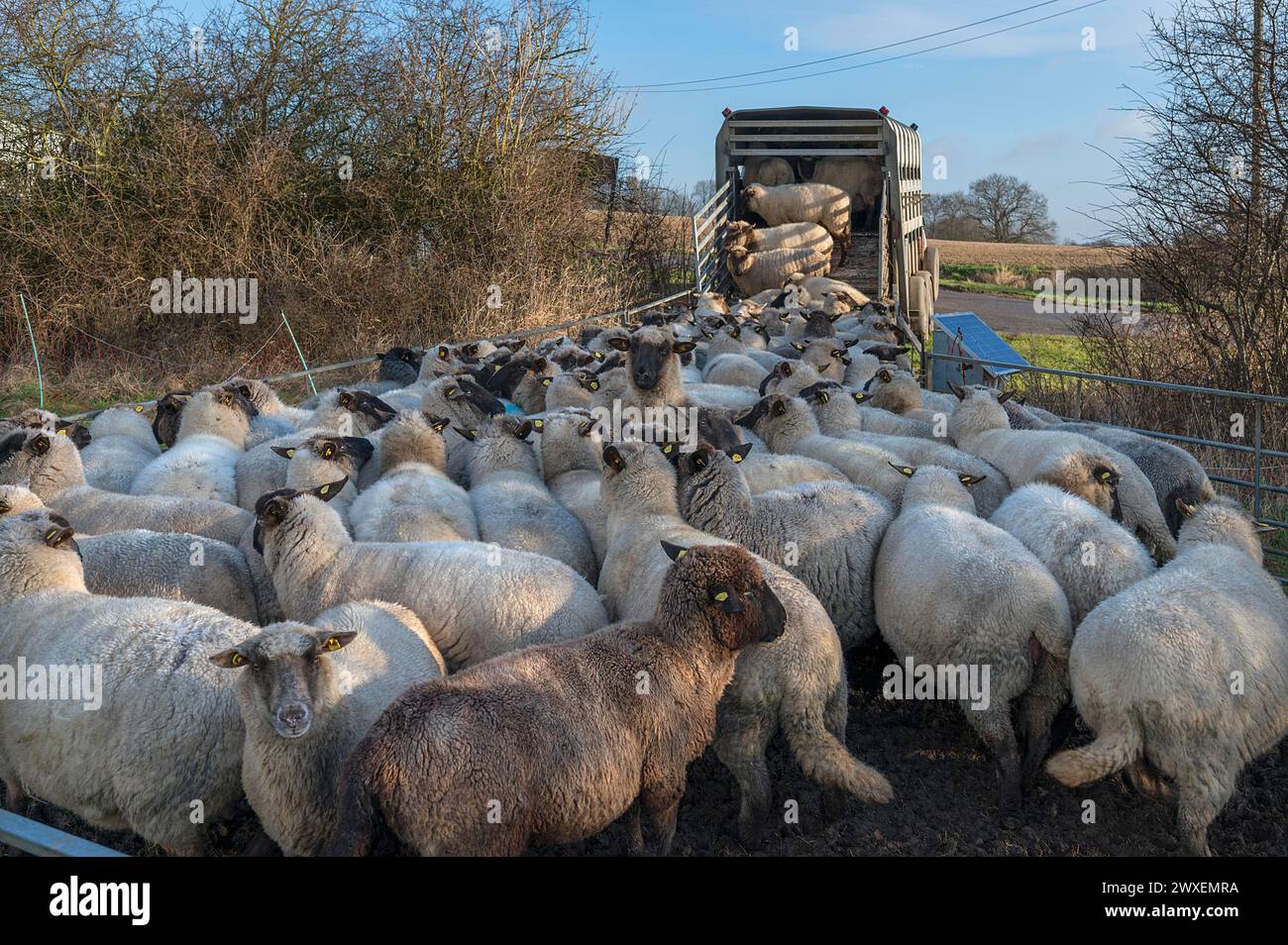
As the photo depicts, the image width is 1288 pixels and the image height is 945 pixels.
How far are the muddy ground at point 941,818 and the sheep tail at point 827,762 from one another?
27cm

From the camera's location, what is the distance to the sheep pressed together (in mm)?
3752

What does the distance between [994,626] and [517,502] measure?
2980 millimetres

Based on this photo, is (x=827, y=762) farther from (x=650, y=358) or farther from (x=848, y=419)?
(x=650, y=358)

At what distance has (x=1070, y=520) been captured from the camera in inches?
216

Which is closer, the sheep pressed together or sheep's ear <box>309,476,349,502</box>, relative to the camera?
the sheep pressed together

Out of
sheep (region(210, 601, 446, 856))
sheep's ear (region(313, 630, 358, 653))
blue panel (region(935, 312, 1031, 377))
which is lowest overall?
sheep (region(210, 601, 446, 856))

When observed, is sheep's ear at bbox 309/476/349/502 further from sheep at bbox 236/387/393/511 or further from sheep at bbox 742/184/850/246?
sheep at bbox 742/184/850/246

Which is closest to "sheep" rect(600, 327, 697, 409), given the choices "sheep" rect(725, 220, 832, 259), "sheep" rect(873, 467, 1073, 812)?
"sheep" rect(873, 467, 1073, 812)

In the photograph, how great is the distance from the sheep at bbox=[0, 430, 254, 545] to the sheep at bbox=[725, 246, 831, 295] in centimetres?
1250

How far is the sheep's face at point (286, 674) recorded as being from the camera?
3.62 metres

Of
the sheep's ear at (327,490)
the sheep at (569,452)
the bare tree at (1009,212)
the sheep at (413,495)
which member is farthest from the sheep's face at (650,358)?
the bare tree at (1009,212)

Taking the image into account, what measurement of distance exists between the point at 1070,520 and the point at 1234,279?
6.93 meters
